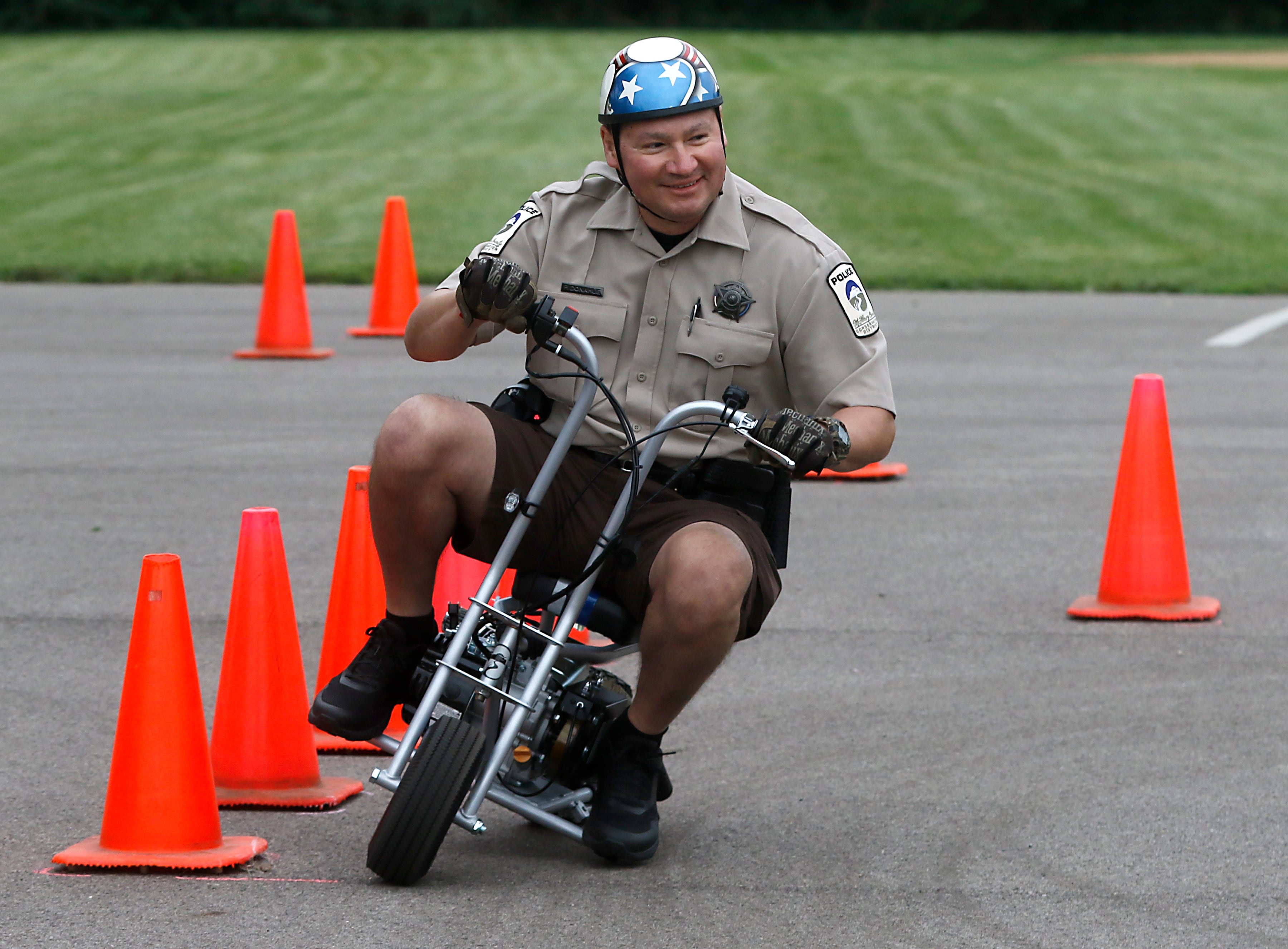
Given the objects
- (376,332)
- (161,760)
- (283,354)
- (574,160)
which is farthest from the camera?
(574,160)

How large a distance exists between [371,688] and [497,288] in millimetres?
933

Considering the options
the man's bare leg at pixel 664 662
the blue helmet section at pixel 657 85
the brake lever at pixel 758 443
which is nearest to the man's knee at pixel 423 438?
the man's bare leg at pixel 664 662

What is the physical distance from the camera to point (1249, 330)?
42.5ft

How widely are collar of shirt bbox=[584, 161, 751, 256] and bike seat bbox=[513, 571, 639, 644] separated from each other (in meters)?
0.77

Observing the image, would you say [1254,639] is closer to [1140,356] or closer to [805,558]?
[805,558]

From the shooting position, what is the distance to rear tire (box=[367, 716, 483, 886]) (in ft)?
12.5

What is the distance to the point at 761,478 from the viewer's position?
14.1 ft

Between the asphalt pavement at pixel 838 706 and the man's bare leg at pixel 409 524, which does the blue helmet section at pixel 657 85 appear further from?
the asphalt pavement at pixel 838 706

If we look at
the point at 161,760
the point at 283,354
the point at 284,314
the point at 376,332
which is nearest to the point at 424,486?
the point at 161,760

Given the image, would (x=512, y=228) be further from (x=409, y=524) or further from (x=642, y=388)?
(x=409, y=524)

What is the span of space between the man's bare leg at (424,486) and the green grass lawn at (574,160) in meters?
11.5

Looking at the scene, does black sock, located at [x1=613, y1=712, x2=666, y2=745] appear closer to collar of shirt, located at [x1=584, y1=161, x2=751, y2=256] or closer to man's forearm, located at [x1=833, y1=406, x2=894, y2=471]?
man's forearm, located at [x1=833, y1=406, x2=894, y2=471]

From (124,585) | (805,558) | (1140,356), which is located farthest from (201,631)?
(1140,356)

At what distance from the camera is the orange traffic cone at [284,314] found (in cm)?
1154
